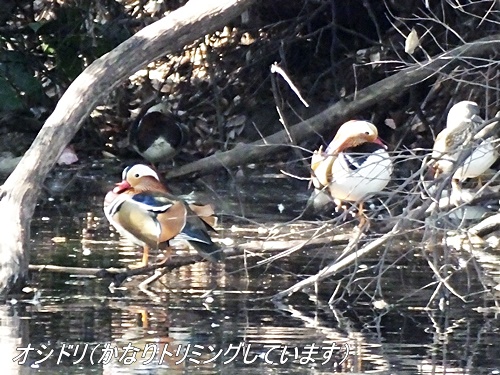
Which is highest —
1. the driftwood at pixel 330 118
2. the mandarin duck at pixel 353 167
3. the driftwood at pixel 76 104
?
the driftwood at pixel 76 104

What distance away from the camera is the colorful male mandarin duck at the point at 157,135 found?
10.5m

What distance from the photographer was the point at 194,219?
634 centimetres

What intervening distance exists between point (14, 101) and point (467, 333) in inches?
226

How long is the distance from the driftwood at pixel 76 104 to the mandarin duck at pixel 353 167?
1.11 metres

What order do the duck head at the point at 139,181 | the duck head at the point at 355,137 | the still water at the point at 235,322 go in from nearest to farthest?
the still water at the point at 235,322
the duck head at the point at 139,181
the duck head at the point at 355,137

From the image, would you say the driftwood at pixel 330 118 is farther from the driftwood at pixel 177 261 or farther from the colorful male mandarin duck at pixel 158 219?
the driftwood at pixel 177 261

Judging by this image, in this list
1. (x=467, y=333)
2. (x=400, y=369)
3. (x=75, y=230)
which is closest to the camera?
(x=400, y=369)

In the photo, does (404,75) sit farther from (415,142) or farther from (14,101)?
(14,101)

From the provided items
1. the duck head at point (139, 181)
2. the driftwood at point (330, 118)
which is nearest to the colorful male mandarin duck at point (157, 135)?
the driftwood at point (330, 118)

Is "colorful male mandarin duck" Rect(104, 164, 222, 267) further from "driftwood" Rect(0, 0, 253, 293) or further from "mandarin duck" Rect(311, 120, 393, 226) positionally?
"mandarin duck" Rect(311, 120, 393, 226)

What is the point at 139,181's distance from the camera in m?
6.78

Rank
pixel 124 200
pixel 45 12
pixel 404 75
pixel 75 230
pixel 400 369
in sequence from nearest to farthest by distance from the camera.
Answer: pixel 400 369, pixel 124 200, pixel 75 230, pixel 404 75, pixel 45 12

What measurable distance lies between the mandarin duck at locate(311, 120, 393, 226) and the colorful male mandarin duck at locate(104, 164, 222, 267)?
0.63 m

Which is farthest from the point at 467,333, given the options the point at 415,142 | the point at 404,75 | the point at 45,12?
the point at 45,12
